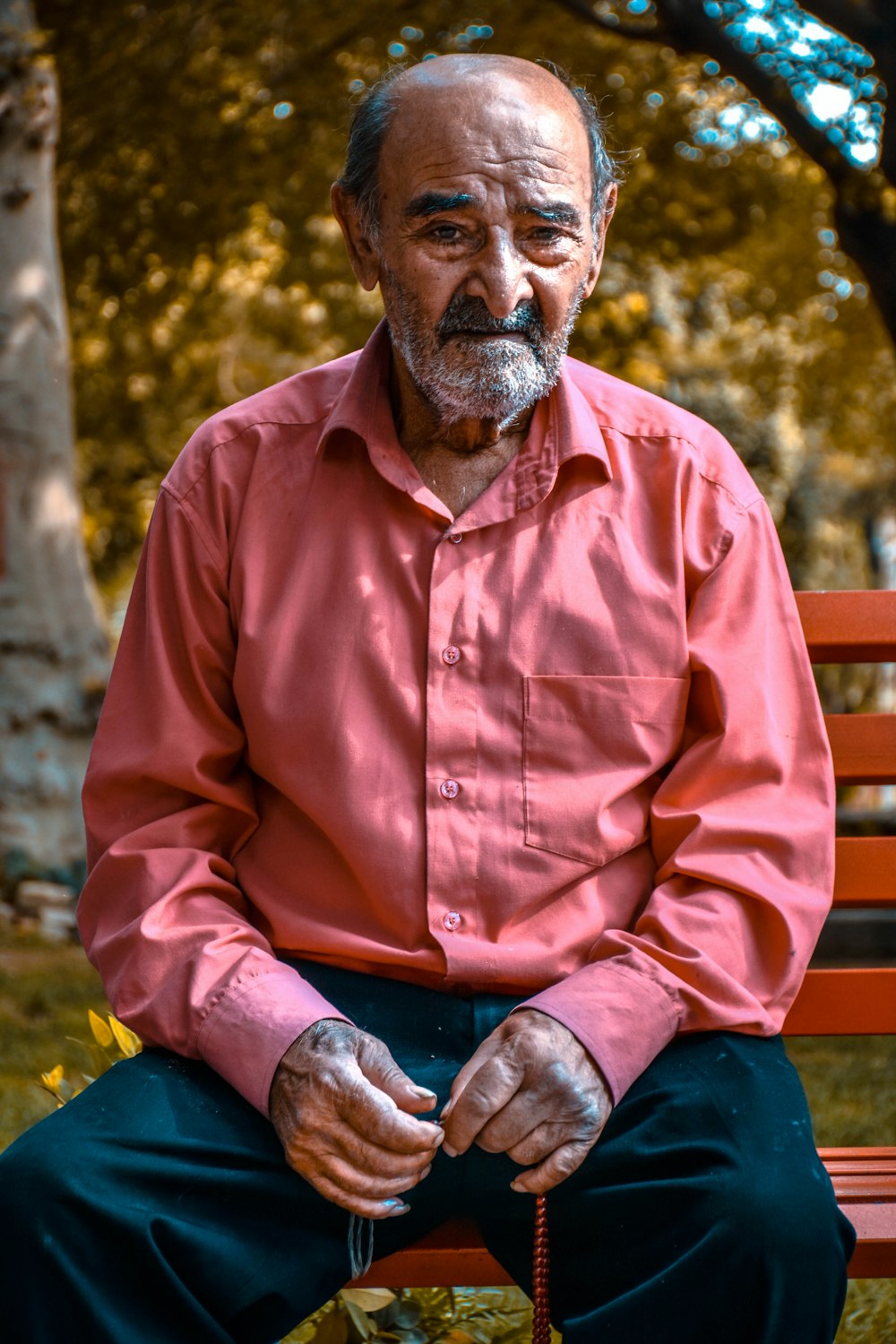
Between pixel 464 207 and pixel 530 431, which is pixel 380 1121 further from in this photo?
pixel 464 207

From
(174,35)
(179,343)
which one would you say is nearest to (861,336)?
(174,35)

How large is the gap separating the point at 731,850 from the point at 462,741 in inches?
17.5

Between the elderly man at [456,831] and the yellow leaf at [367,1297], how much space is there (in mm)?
480

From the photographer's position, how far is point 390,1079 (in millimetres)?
2051

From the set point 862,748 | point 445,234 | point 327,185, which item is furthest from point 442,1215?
point 327,185

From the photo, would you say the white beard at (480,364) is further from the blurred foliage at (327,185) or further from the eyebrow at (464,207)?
the blurred foliage at (327,185)

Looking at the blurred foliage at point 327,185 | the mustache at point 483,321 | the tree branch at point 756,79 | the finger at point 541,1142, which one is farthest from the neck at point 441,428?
the blurred foliage at point 327,185

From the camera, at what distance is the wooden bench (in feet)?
7.48

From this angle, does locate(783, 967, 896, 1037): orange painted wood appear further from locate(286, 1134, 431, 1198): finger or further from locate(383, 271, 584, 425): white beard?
locate(383, 271, 584, 425): white beard

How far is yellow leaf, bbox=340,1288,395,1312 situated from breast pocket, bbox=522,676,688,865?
0.88m

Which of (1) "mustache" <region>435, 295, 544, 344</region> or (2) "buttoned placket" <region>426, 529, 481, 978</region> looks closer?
(2) "buttoned placket" <region>426, 529, 481, 978</region>

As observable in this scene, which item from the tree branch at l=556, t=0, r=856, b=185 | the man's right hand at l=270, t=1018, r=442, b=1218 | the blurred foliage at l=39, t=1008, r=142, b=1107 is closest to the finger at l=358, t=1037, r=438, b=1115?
the man's right hand at l=270, t=1018, r=442, b=1218

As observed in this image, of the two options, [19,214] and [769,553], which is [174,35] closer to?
[19,214]

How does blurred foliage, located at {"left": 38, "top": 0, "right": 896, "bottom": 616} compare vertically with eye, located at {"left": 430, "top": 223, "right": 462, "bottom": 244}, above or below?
below
